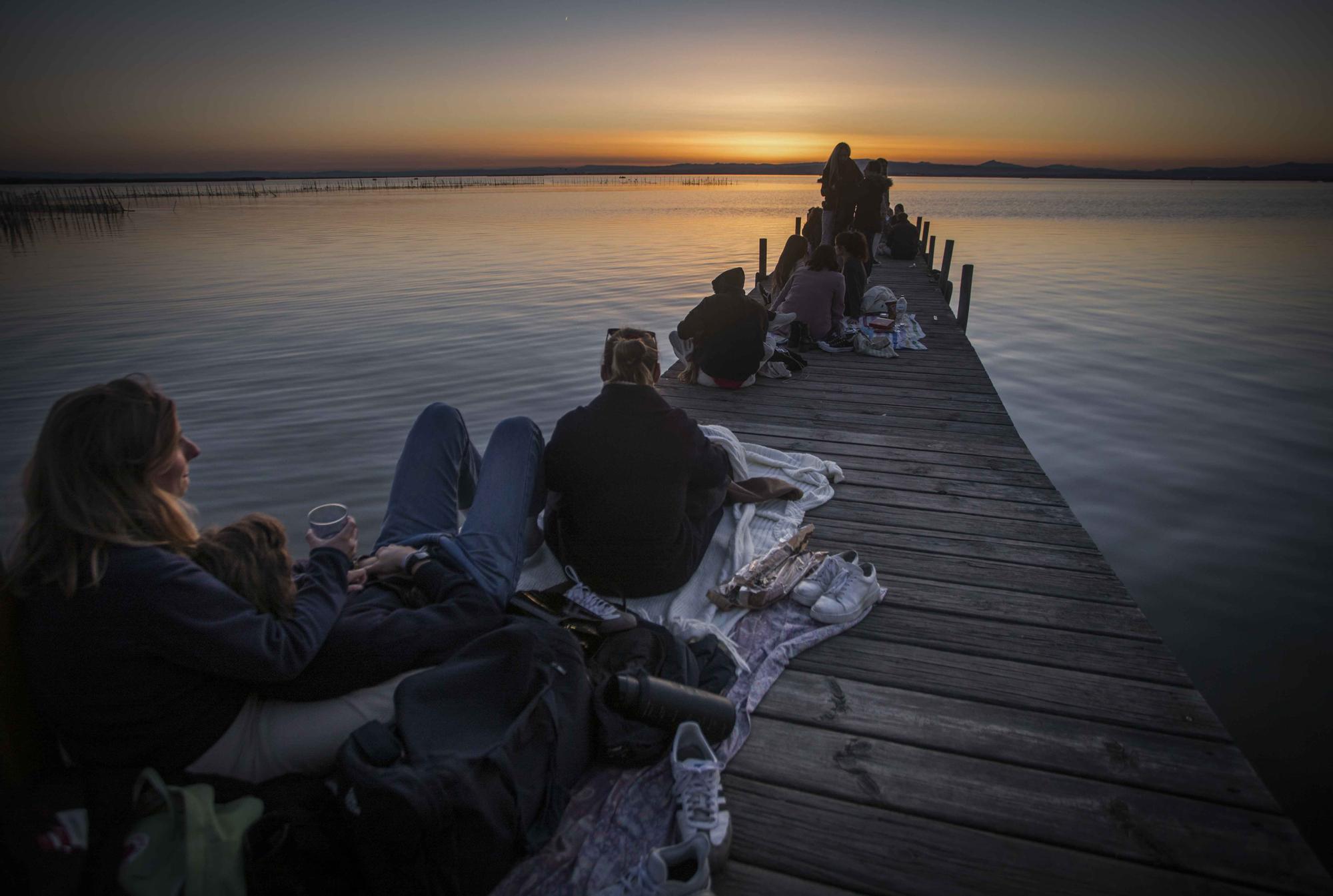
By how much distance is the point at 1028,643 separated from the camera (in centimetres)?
291

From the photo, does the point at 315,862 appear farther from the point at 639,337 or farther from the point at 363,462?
the point at 363,462

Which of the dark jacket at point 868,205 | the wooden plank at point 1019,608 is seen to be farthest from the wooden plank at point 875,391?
the dark jacket at point 868,205

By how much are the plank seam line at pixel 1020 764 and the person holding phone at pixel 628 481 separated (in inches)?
32.0

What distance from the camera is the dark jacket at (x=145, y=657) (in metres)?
1.58

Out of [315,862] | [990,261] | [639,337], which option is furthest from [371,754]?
[990,261]

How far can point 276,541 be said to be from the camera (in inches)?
74.9

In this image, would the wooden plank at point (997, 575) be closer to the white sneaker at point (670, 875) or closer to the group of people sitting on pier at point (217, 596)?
the group of people sitting on pier at point (217, 596)

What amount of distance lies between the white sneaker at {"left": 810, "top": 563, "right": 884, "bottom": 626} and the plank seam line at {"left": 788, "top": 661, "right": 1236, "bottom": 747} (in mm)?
257

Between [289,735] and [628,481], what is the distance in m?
1.48

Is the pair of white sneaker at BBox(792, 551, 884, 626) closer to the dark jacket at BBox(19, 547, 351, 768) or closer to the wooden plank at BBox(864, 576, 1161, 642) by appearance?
the wooden plank at BBox(864, 576, 1161, 642)

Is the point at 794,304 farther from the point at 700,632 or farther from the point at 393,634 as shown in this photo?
the point at 393,634

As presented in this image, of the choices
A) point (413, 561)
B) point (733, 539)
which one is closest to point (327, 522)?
point (413, 561)

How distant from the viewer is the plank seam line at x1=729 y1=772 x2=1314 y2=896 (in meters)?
1.88

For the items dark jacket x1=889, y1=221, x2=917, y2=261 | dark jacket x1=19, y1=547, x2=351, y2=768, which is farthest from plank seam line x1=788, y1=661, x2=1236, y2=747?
dark jacket x1=889, y1=221, x2=917, y2=261
